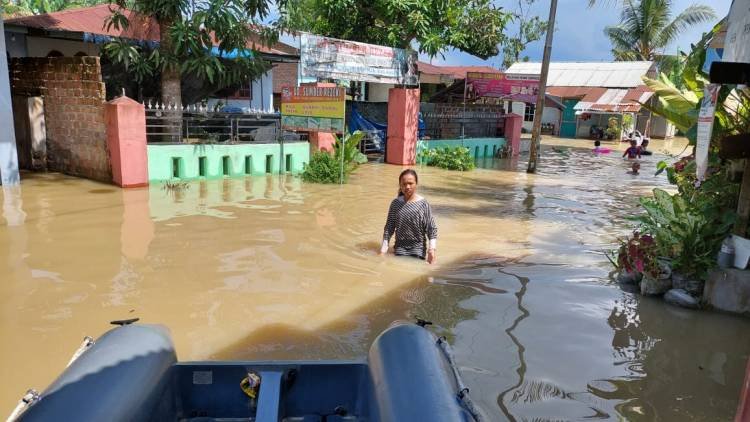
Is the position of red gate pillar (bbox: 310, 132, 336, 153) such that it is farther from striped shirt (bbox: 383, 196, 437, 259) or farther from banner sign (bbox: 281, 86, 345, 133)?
striped shirt (bbox: 383, 196, 437, 259)

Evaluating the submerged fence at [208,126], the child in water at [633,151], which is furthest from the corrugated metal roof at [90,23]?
the child in water at [633,151]

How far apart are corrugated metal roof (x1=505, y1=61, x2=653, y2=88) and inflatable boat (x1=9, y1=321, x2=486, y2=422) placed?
29050 mm

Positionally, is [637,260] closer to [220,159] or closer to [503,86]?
[220,159]

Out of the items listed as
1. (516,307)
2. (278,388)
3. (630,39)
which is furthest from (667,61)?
(278,388)

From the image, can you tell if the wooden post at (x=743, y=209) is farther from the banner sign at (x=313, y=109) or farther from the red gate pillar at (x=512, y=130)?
the red gate pillar at (x=512, y=130)

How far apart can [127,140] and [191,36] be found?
2572mm

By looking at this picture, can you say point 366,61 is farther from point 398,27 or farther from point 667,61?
point 667,61

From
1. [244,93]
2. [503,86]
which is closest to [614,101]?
[503,86]

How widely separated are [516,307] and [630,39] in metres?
35.5

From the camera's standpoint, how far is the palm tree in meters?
32.7

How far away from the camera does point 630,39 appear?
3541 centimetres

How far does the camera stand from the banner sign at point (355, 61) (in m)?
13.2

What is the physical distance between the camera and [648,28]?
33.8 meters

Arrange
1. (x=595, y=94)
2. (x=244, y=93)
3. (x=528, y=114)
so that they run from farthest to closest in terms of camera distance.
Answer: (x=528, y=114) → (x=595, y=94) → (x=244, y=93)
